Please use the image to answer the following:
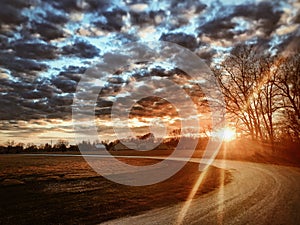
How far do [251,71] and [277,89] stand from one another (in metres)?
3.71

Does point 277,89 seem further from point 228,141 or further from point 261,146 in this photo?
point 228,141

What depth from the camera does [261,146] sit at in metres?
36.8

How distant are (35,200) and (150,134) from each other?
10312cm

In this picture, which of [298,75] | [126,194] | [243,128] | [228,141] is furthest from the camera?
[228,141]

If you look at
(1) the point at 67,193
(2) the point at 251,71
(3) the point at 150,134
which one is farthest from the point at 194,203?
(3) the point at 150,134

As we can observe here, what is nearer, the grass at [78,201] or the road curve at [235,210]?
the road curve at [235,210]

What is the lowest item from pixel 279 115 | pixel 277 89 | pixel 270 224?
pixel 270 224

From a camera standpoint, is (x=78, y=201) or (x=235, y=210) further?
(x=78, y=201)

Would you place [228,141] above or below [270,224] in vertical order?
above

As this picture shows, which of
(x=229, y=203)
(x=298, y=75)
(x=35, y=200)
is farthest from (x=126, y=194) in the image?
(x=298, y=75)

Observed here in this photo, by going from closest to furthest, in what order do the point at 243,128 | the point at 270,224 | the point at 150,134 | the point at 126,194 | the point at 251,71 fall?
the point at 270,224
the point at 126,194
the point at 251,71
the point at 243,128
the point at 150,134

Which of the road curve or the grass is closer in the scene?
the road curve

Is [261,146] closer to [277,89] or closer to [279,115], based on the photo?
[279,115]

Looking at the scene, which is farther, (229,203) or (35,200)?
(35,200)
